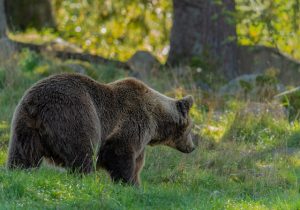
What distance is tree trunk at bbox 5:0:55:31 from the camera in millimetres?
21734

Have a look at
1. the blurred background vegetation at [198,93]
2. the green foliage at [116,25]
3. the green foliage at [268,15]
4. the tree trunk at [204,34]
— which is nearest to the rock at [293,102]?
the blurred background vegetation at [198,93]

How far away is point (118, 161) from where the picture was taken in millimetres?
8875

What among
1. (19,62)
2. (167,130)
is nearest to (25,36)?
(19,62)

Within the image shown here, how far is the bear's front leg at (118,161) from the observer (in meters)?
8.88

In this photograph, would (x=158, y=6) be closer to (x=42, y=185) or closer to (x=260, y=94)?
(x=260, y=94)

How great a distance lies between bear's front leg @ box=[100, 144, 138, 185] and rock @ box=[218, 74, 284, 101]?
5.71m

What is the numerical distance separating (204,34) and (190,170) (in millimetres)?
7678

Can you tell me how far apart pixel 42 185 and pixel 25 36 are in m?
12.1

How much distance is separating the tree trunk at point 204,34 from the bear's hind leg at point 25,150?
363 inches

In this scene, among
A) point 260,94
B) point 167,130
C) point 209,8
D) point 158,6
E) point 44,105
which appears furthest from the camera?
point 158,6

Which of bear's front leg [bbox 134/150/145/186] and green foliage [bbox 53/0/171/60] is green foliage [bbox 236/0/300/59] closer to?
bear's front leg [bbox 134/150/145/186]

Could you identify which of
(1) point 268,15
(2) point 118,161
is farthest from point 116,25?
(2) point 118,161

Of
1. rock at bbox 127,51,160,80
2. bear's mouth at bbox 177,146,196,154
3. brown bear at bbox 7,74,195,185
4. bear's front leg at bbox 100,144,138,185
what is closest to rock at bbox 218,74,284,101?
rock at bbox 127,51,160,80

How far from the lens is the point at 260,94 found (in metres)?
14.6
